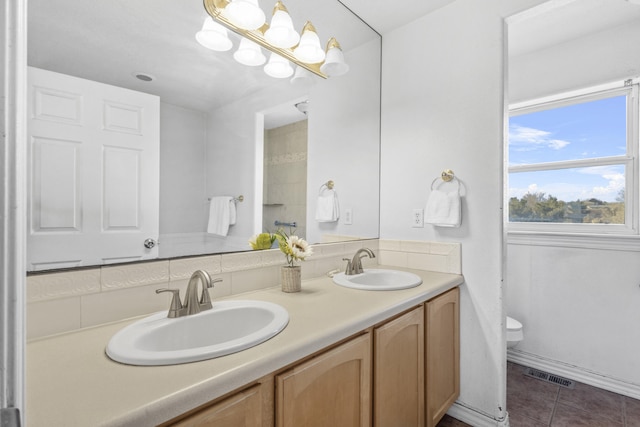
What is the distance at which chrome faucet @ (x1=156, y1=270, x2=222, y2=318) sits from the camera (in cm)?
99

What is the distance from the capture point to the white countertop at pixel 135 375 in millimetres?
563

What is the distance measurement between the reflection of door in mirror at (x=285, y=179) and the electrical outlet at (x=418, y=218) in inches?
28.0

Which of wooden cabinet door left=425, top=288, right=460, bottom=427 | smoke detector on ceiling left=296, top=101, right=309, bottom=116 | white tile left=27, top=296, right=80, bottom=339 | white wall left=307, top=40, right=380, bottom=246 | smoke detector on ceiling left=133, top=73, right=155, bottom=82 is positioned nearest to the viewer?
white tile left=27, top=296, right=80, bottom=339

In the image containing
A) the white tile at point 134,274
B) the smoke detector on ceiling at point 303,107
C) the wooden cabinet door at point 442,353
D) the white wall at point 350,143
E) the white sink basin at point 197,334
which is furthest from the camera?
the white wall at point 350,143

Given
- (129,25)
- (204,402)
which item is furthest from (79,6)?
(204,402)

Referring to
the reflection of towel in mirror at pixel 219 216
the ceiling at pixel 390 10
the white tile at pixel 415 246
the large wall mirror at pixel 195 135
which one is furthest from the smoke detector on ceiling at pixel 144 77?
the white tile at pixel 415 246

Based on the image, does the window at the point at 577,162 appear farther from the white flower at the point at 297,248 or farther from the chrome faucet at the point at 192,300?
the chrome faucet at the point at 192,300

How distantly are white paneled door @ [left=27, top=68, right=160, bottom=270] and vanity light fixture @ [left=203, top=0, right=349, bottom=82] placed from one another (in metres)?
0.46

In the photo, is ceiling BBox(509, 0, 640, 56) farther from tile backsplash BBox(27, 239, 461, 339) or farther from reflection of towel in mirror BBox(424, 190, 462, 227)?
tile backsplash BBox(27, 239, 461, 339)

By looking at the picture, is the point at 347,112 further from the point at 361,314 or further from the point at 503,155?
the point at 361,314

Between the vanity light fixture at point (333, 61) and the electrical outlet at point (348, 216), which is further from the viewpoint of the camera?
the electrical outlet at point (348, 216)

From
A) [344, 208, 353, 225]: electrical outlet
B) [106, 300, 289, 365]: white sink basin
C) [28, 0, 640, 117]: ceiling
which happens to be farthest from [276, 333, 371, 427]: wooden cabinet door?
[28, 0, 640, 117]: ceiling

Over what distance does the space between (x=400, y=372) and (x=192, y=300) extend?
86cm

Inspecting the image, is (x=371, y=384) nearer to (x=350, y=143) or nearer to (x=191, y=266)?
(x=191, y=266)
